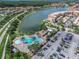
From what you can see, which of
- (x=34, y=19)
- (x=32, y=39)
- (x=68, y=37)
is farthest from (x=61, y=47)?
(x=34, y=19)

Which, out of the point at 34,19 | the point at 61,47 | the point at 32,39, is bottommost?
the point at 34,19

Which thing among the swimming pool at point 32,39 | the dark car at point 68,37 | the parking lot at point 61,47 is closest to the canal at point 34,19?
the swimming pool at point 32,39

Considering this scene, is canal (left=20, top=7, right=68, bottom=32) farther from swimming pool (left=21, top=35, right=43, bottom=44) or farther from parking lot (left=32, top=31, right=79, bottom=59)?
parking lot (left=32, top=31, right=79, bottom=59)

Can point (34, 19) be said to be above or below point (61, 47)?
below

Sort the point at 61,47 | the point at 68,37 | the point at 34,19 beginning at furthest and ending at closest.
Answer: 1. the point at 34,19
2. the point at 68,37
3. the point at 61,47

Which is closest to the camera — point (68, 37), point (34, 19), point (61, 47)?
point (61, 47)

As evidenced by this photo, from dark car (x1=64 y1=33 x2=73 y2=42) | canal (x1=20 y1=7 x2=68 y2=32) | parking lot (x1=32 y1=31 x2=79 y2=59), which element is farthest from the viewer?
canal (x1=20 y1=7 x2=68 y2=32)

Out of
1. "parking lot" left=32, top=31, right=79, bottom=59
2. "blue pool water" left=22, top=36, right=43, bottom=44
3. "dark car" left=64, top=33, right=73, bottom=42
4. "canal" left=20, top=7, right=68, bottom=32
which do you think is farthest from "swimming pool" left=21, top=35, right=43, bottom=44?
"canal" left=20, top=7, right=68, bottom=32

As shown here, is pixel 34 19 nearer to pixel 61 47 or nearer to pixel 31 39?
pixel 31 39

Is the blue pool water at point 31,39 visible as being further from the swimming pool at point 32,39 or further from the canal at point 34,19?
the canal at point 34,19

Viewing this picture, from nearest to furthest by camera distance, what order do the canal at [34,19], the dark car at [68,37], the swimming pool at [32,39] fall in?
the swimming pool at [32,39] → the dark car at [68,37] → the canal at [34,19]

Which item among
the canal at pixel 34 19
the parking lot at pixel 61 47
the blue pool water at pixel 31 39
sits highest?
the blue pool water at pixel 31 39

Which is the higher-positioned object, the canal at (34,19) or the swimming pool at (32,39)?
the swimming pool at (32,39)
